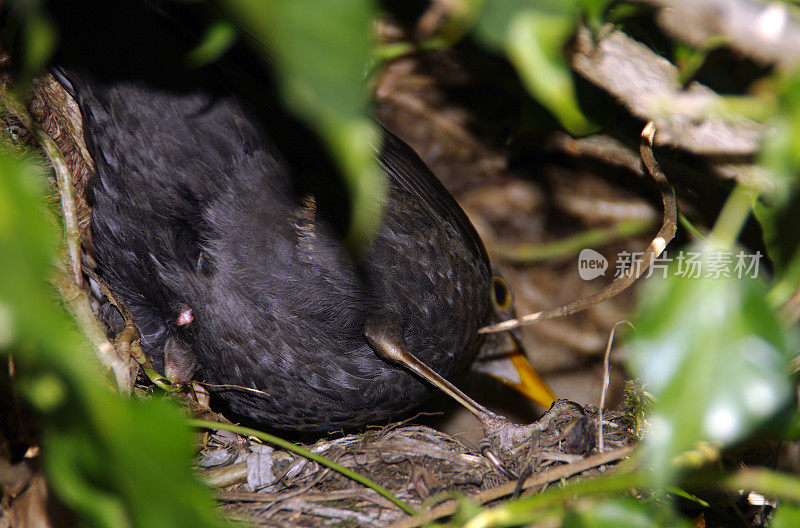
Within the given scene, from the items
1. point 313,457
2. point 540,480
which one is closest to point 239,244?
point 313,457

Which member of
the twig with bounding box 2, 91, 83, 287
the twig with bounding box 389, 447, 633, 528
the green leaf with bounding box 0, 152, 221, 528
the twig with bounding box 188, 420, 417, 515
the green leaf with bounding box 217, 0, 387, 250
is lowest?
the twig with bounding box 188, 420, 417, 515

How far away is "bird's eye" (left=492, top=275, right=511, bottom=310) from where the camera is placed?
8.32 feet

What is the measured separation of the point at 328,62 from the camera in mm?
551

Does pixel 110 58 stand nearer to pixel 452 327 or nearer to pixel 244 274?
pixel 244 274

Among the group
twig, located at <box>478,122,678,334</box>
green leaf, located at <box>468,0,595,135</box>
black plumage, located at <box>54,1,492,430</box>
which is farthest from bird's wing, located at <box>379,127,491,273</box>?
green leaf, located at <box>468,0,595,135</box>

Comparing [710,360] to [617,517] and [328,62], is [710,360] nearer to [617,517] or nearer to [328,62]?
[617,517]

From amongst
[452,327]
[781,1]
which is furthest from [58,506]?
[781,1]

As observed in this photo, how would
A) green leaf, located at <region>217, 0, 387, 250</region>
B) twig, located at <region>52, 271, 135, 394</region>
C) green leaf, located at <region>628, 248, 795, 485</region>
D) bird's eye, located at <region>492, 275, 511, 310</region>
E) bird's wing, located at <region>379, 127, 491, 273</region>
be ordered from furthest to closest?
bird's eye, located at <region>492, 275, 511, 310</region> → bird's wing, located at <region>379, 127, 491, 273</region> → twig, located at <region>52, 271, 135, 394</region> → green leaf, located at <region>628, 248, 795, 485</region> → green leaf, located at <region>217, 0, 387, 250</region>

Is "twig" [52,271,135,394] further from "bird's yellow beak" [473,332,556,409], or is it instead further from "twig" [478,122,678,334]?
"bird's yellow beak" [473,332,556,409]

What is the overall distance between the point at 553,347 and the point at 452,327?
3.29ft

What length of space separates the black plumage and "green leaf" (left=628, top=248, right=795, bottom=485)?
91 cm

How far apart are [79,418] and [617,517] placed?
612 millimetres

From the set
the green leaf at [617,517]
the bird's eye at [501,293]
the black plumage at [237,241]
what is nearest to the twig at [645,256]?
the black plumage at [237,241]

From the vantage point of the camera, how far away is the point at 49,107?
1.47 m
